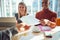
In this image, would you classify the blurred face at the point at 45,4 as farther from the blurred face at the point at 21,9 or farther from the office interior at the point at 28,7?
the blurred face at the point at 21,9

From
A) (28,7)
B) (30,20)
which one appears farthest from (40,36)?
(28,7)

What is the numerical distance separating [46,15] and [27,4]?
0.25 meters

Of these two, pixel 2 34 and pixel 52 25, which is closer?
pixel 2 34

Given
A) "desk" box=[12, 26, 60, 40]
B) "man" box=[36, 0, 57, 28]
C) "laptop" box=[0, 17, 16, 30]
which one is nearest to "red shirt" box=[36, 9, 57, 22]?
"man" box=[36, 0, 57, 28]

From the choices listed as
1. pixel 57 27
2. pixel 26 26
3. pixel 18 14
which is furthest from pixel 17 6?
pixel 57 27

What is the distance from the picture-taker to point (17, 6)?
4.88 feet

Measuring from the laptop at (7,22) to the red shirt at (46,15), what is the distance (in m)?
0.29

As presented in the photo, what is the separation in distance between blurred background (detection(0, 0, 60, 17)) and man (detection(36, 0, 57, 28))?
0.13 feet

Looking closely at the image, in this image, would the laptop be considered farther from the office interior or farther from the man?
the man

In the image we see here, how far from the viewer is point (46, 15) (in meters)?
1.47

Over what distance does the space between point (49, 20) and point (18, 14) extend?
0.36 metres

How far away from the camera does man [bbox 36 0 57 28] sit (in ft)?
4.80

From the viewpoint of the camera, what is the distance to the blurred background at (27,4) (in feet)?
4.77

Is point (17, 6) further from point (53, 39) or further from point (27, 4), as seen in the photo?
point (53, 39)
